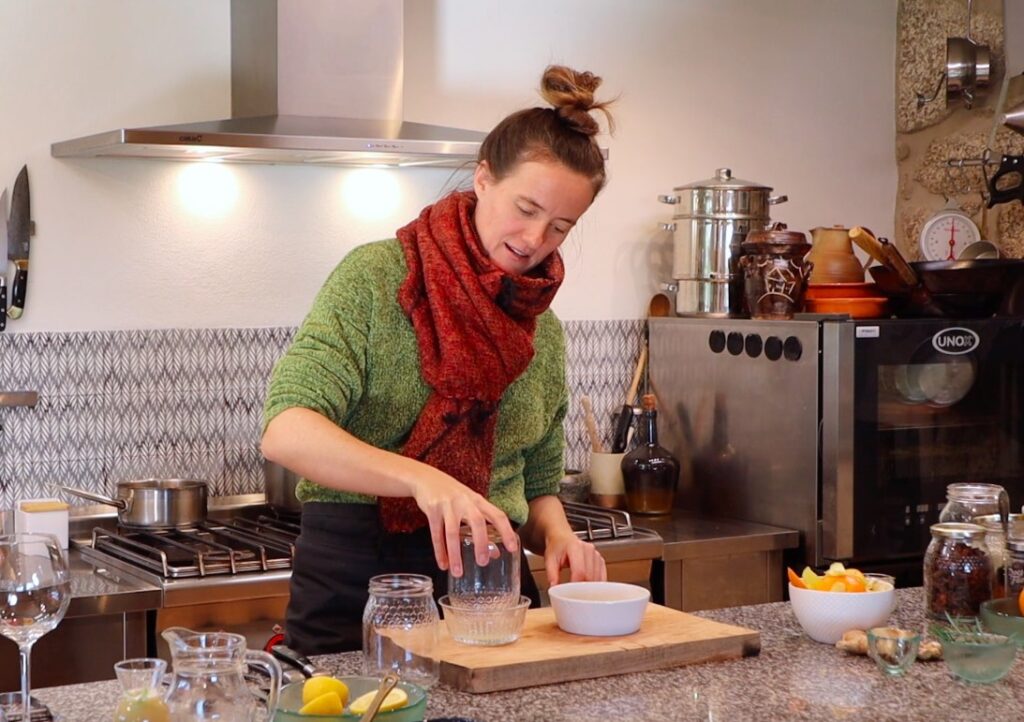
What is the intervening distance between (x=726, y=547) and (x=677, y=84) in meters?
1.38

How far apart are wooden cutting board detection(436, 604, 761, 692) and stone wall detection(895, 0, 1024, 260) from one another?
253cm

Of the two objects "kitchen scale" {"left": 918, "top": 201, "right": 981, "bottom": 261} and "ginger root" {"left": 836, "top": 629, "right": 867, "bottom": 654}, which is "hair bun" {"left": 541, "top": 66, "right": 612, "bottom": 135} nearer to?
"ginger root" {"left": 836, "top": 629, "right": 867, "bottom": 654}

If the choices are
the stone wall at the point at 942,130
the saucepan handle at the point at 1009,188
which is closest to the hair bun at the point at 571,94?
the saucepan handle at the point at 1009,188

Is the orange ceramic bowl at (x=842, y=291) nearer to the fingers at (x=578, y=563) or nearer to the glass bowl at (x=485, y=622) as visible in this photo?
the fingers at (x=578, y=563)

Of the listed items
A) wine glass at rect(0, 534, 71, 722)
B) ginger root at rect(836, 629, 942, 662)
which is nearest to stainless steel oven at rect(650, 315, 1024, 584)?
ginger root at rect(836, 629, 942, 662)

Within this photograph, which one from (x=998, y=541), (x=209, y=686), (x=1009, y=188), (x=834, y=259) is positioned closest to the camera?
(x=209, y=686)

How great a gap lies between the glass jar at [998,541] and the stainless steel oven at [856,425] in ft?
3.99

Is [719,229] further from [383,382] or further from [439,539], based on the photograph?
[439,539]

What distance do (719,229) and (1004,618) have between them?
6.41ft

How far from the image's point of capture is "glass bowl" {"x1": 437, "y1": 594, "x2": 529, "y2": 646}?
5.88 feet

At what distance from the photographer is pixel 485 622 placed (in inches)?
70.7

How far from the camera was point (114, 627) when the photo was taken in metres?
2.64

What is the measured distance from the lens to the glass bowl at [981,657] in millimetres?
1748

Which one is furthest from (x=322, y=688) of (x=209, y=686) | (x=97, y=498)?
(x=97, y=498)
